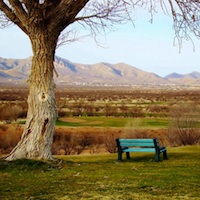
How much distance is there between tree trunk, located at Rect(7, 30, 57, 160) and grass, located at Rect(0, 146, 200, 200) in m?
0.44

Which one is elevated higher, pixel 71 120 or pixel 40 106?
pixel 40 106

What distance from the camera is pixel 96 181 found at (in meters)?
9.57

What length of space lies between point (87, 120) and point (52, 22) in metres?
45.0

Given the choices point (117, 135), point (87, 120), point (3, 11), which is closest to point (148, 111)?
point (87, 120)

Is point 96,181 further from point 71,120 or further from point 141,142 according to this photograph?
point 71,120

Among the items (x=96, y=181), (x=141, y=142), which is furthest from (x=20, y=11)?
(x=141, y=142)

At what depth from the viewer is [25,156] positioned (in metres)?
11.7

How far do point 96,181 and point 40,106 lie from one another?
314cm

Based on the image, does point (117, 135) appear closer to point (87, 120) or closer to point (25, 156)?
point (87, 120)

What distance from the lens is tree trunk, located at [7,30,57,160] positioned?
1173cm

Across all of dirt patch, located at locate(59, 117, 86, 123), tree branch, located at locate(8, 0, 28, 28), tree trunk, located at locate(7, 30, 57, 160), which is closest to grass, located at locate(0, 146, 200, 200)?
tree trunk, located at locate(7, 30, 57, 160)

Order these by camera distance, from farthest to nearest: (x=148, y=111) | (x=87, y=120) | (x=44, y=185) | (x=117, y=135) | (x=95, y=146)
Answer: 1. (x=148, y=111)
2. (x=87, y=120)
3. (x=117, y=135)
4. (x=95, y=146)
5. (x=44, y=185)

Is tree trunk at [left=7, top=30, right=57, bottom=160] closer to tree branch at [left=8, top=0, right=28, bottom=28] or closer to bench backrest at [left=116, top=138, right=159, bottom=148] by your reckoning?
tree branch at [left=8, top=0, right=28, bottom=28]

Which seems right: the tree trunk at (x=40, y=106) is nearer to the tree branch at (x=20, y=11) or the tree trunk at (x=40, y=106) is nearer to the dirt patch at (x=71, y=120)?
the tree branch at (x=20, y=11)
